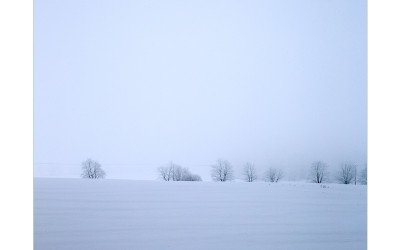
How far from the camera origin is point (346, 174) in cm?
408

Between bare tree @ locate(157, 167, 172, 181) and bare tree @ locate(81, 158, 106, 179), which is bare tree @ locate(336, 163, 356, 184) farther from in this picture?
bare tree @ locate(81, 158, 106, 179)

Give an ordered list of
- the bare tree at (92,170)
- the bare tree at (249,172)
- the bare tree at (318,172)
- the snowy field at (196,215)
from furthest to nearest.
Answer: the bare tree at (318,172)
the bare tree at (249,172)
the bare tree at (92,170)
the snowy field at (196,215)

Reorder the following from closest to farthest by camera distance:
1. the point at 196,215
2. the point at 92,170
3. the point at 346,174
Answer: the point at 196,215, the point at 92,170, the point at 346,174

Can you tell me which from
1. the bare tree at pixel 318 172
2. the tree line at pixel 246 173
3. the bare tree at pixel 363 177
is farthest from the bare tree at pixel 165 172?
the bare tree at pixel 363 177

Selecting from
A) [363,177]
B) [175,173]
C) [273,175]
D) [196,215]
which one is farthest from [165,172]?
[363,177]

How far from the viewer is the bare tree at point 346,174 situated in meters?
4.07

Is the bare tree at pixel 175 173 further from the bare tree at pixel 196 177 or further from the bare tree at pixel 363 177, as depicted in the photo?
the bare tree at pixel 363 177

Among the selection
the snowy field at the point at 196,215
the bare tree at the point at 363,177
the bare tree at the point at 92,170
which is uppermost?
the bare tree at the point at 92,170

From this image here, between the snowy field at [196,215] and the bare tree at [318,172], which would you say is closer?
the snowy field at [196,215]

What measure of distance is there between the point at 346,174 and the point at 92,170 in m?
2.86

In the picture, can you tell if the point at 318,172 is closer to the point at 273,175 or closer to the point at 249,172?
the point at 273,175

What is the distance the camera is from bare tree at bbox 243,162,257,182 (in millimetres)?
4012
